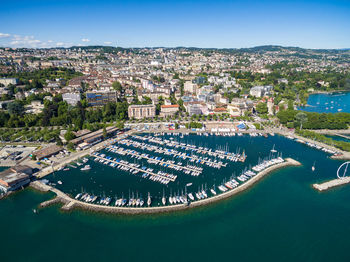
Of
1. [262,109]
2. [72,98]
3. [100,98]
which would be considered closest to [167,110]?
[100,98]

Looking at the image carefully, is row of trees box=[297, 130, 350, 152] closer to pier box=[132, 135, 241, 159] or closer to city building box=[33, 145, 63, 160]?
pier box=[132, 135, 241, 159]

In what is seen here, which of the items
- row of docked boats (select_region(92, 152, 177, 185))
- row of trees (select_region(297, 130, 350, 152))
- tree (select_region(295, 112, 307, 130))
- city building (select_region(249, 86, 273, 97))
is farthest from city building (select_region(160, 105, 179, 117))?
city building (select_region(249, 86, 273, 97))

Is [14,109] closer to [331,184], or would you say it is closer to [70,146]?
[70,146]

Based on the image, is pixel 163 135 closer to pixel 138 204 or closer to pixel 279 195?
pixel 138 204

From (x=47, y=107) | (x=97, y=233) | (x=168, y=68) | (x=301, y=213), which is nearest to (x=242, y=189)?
(x=301, y=213)

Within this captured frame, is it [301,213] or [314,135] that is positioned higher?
[314,135]

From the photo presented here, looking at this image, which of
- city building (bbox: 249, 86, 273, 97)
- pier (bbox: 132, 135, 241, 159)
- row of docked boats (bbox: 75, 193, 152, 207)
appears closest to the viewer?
row of docked boats (bbox: 75, 193, 152, 207)
